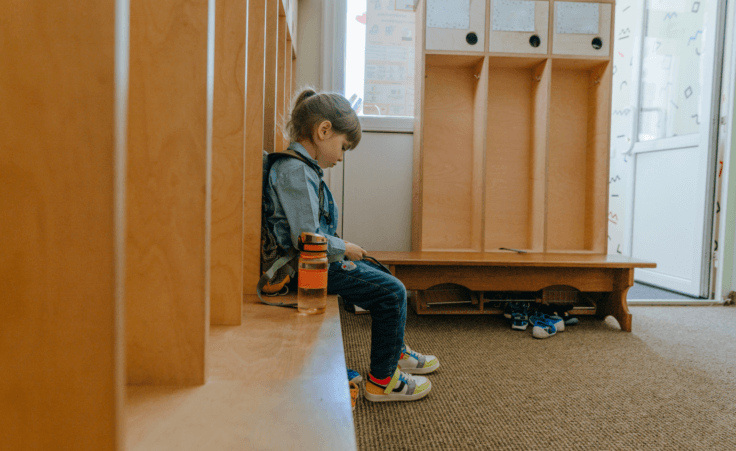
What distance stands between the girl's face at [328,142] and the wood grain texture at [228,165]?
393mm

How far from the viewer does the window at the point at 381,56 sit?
2.39 meters

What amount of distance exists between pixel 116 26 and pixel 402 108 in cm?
225

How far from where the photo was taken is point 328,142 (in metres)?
1.26

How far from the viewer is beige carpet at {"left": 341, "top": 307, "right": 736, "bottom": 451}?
3.14 feet

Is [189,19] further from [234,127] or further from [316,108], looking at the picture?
[316,108]

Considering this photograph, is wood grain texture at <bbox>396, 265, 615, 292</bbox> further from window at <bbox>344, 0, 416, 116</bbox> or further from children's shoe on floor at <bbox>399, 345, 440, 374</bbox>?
window at <bbox>344, 0, 416, 116</bbox>

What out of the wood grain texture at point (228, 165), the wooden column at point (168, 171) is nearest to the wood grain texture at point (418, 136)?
the wood grain texture at point (228, 165)

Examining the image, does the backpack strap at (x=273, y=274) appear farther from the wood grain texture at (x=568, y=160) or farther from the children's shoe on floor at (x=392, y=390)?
the wood grain texture at (x=568, y=160)

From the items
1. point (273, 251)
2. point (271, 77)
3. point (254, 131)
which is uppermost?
point (271, 77)

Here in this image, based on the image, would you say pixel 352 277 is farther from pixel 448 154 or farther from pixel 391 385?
pixel 448 154

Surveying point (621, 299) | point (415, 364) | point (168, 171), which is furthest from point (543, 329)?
point (168, 171)

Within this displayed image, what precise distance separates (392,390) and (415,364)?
0.20 meters

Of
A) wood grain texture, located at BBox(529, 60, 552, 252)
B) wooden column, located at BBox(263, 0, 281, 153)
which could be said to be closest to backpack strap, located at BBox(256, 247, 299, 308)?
wooden column, located at BBox(263, 0, 281, 153)

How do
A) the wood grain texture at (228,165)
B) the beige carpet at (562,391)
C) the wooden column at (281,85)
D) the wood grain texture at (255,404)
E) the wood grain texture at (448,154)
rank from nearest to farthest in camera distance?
the wood grain texture at (255,404)
the wood grain texture at (228,165)
the beige carpet at (562,391)
the wooden column at (281,85)
the wood grain texture at (448,154)
